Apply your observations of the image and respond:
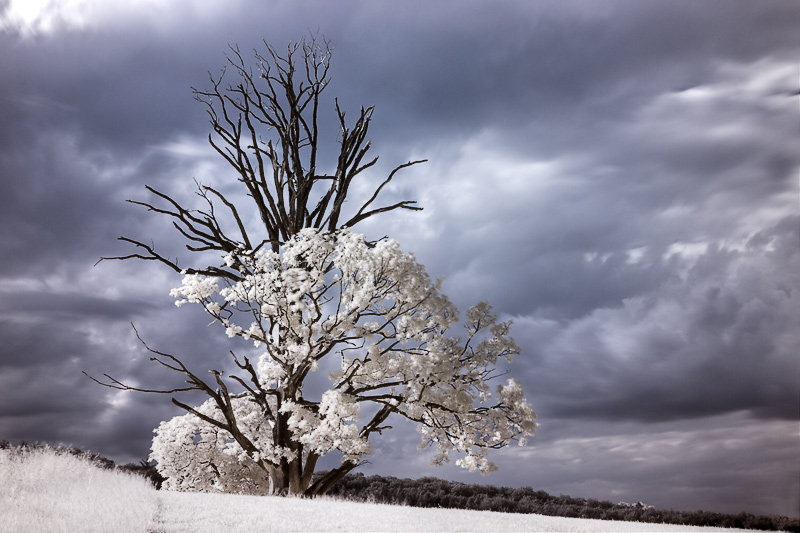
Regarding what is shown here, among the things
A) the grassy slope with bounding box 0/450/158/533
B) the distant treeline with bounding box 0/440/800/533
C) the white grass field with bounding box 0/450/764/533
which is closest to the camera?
the grassy slope with bounding box 0/450/158/533

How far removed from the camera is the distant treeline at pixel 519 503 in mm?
21719

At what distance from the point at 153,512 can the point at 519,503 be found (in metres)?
19.1

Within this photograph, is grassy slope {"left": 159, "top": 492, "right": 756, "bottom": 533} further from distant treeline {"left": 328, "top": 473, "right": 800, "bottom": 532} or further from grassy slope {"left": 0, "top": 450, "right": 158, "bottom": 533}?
distant treeline {"left": 328, "top": 473, "right": 800, "bottom": 532}

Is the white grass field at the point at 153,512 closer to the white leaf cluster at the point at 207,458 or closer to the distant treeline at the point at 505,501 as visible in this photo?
the distant treeline at the point at 505,501

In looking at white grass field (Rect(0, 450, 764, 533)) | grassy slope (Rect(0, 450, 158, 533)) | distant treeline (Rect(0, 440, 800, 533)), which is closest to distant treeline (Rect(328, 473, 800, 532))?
distant treeline (Rect(0, 440, 800, 533))

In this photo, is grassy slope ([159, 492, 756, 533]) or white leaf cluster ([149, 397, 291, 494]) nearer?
grassy slope ([159, 492, 756, 533])

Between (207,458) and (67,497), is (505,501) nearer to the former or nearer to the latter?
(207,458)

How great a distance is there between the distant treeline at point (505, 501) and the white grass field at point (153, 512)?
9.67 feet

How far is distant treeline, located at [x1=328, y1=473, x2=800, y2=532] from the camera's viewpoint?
2172 centimetres

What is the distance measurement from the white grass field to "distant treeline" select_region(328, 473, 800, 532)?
255 inches

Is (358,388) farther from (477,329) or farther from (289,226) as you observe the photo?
(289,226)

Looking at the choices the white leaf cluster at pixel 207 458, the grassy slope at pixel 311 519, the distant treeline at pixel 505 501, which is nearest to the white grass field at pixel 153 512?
the grassy slope at pixel 311 519

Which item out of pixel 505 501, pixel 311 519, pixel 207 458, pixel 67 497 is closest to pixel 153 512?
pixel 67 497

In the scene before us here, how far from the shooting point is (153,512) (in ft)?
35.9
